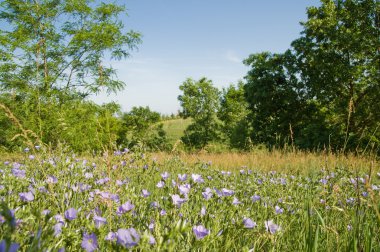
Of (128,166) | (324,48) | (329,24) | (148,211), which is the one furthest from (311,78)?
(148,211)

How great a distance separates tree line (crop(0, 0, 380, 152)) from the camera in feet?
37.3

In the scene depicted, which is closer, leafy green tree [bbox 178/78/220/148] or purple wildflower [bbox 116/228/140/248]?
purple wildflower [bbox 116/228/140/248]

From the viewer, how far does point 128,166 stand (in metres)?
3.54

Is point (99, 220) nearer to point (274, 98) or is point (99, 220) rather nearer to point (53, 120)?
point (53, 120)

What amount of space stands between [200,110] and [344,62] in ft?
42.3

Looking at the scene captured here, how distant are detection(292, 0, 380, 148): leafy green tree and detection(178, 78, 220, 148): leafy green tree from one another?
383 inches

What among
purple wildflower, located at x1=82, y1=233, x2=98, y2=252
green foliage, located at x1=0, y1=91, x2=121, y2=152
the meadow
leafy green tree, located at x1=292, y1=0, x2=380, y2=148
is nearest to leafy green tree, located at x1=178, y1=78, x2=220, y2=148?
leafy green tree, located at x1=292, y1=0, x2=380, y2=148

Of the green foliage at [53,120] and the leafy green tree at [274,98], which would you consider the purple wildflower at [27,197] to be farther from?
the leafy green tree at [274,98]

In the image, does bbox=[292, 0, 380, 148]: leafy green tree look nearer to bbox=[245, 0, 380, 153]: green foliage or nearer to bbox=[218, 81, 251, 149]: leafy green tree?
bbox=[245, 0, 380, 153]: green foliage

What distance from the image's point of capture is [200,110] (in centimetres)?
2697

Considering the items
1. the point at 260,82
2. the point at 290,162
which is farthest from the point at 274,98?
the point at 290,162

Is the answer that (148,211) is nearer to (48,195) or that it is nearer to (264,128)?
(48,195)

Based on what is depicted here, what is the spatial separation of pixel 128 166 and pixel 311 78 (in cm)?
1610

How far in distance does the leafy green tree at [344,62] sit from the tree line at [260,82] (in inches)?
1.9
